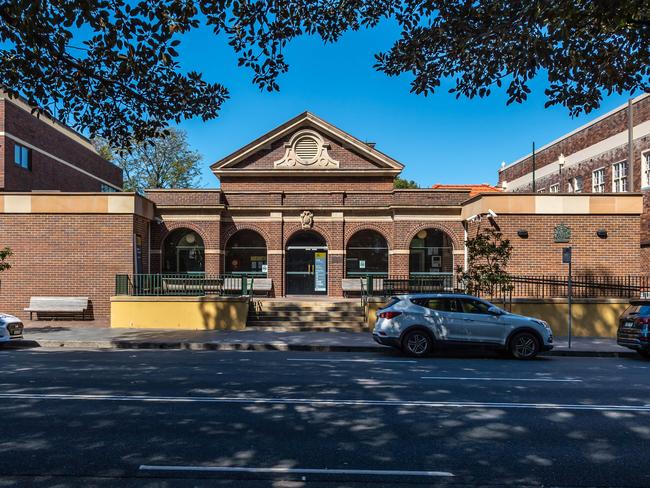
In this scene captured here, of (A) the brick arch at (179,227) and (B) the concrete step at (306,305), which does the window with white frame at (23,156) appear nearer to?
(A) the brick arch at (179,227)

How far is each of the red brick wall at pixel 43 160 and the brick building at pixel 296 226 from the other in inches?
285

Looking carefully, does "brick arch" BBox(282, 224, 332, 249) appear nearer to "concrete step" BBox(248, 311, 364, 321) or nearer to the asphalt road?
"concrete step" BBox(248, 311, 364, 321)

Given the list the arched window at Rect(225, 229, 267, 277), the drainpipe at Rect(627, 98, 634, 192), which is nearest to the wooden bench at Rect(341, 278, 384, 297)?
the arched window at Rect(225, 229, 267, 277)

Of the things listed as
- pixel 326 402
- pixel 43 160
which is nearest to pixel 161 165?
pixel 43 160

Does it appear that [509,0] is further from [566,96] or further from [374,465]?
[374,465]

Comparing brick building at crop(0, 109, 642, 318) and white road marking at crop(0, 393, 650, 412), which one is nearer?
white road marking at crop(0, 393, 650, 412)

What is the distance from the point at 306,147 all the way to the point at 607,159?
18.0 meters

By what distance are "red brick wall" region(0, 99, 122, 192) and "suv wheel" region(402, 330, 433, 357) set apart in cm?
2071

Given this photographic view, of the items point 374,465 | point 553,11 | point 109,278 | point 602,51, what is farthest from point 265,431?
point 109,278

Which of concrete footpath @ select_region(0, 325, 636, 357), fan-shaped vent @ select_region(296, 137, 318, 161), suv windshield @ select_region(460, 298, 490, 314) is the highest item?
fan-shaped vent @ select_region(296, 137, 318, 161)

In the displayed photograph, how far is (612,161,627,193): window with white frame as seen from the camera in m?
28.2

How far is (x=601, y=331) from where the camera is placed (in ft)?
56.3

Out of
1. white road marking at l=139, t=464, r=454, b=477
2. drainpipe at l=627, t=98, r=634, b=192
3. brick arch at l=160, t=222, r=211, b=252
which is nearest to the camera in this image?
white road marking at l=139, t=464, r=454, b=477

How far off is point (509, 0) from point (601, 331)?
47.6 feet
